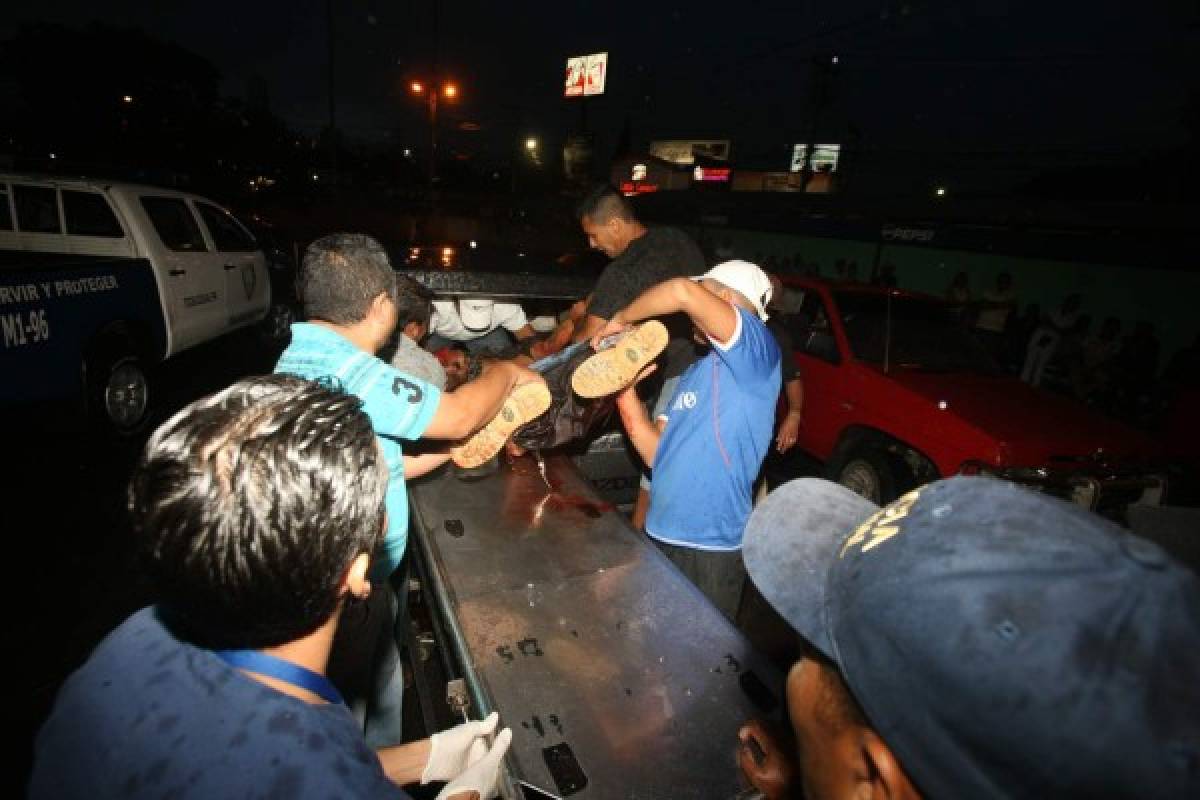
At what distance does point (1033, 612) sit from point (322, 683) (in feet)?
3.41

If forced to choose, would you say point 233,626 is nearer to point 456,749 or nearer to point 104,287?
point 456,749

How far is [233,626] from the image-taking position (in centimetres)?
87

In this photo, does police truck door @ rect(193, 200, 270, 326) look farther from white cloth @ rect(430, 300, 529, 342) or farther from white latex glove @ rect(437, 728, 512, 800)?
white latex glove @ rect(437, 728, 512, 800)

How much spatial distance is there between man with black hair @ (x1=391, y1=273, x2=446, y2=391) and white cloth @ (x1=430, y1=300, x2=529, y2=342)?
39.9 inches

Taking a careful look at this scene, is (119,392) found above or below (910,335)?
below

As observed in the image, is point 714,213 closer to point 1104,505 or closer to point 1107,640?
point 1104,505

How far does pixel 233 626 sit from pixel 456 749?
2.70 feet

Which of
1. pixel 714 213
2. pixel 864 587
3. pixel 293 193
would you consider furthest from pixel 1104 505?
pixel 293 193

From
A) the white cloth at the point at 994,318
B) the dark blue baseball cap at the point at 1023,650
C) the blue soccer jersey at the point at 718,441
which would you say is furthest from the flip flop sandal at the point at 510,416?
the white cloth at the point at 994,318

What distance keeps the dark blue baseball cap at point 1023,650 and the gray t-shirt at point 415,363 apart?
227cm

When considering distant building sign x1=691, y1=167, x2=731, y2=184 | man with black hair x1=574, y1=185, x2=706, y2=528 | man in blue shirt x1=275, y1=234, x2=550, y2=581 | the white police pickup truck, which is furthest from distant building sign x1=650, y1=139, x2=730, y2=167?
man in blue shirt x1=275, y1=234, x2=550, y2=581

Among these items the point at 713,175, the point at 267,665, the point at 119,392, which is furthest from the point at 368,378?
the point at 713,175

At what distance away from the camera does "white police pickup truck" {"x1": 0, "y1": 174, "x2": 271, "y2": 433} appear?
459cm

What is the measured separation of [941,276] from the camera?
15.2 m
